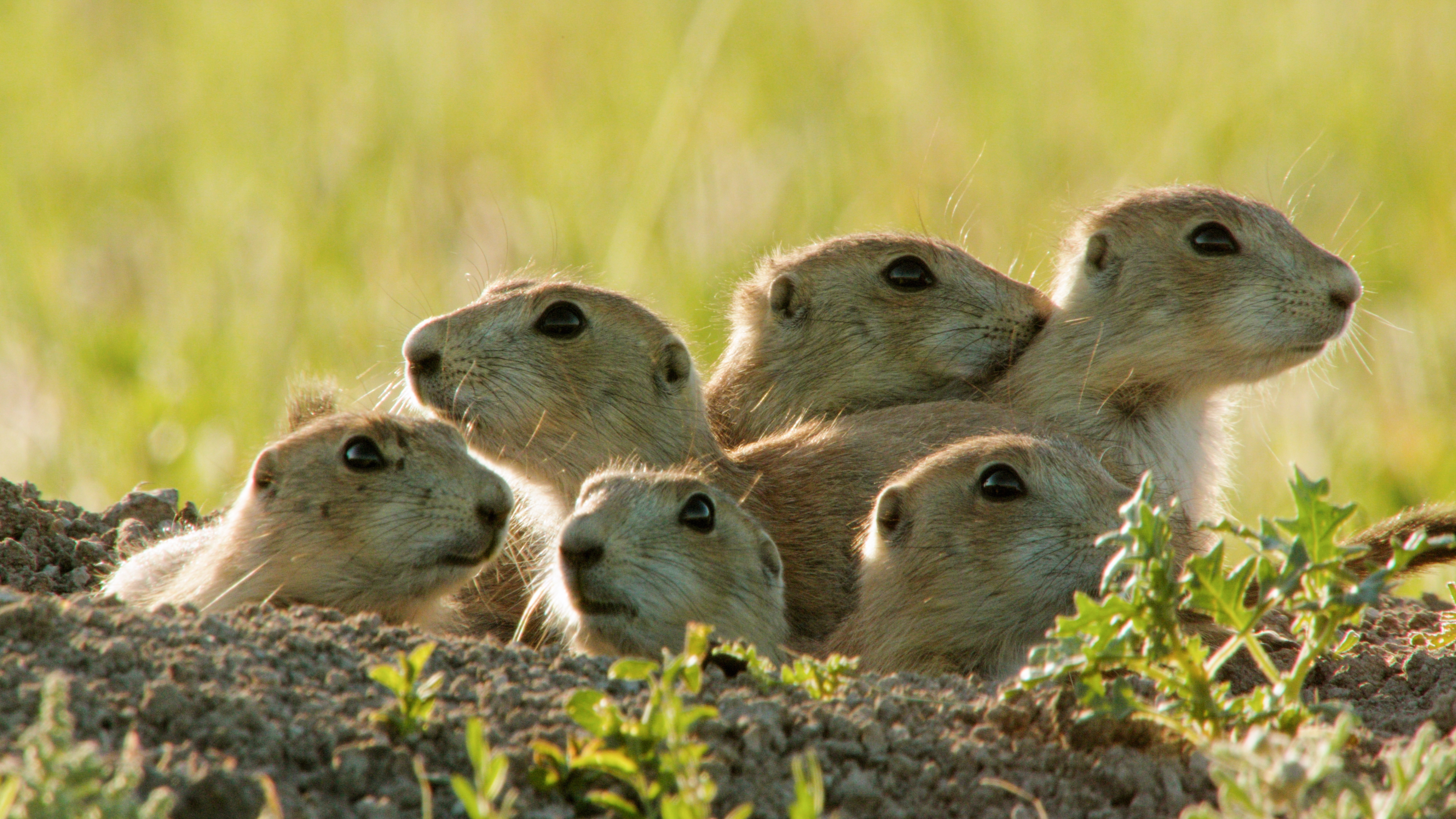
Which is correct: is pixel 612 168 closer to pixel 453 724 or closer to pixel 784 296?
pixel 784 296

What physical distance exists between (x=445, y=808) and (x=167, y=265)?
936 centimetres

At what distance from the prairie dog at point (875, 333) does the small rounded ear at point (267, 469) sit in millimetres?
2610

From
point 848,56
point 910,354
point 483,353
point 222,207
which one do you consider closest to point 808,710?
point 483,353

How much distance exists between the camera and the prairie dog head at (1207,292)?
6199 mm

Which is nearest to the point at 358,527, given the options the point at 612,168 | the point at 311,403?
the point at 311,403

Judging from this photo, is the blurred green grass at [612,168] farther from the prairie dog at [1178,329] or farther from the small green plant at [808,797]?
the small green plant at [808,797]

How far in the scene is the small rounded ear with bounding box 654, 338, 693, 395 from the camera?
21.1 ft

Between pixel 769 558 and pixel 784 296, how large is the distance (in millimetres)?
2246

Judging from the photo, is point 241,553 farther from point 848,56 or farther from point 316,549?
point 848,56


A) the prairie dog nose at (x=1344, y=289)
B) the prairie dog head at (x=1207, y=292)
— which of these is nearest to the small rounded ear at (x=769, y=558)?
the prairie dog head at (x=1207, y=292)

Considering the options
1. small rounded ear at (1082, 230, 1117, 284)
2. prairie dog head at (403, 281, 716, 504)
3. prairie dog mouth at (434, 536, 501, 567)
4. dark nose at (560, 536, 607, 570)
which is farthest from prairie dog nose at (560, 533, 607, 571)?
small rounded ear at (1082, 230, 1117, 284)

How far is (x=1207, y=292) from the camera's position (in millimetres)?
6312

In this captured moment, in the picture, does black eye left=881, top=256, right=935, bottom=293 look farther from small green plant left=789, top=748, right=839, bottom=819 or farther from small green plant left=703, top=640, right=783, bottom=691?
small green plant left=789, top=748, right=839, bottom=819

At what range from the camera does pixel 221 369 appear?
984 cm
